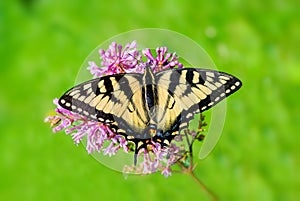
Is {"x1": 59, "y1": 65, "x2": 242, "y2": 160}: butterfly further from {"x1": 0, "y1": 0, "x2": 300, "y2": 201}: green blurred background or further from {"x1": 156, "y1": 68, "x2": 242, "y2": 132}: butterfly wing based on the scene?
{"x1": 0, "y1": 0, "x2": 300, "y2": 201}: green blurred background

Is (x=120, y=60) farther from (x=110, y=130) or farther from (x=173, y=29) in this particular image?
(x=173, y=29)

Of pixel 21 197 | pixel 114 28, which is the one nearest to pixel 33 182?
pixel 21 197

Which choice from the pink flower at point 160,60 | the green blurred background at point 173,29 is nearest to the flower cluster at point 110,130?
the pink flower at point 160,60

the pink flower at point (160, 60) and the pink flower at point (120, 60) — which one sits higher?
the pink flower at point (120, 60)

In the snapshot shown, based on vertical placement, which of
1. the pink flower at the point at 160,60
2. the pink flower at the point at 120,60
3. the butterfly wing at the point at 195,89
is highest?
the pink flower at the point at 120,60

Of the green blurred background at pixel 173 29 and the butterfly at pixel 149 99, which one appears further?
the green blurred background at pixel 173 29

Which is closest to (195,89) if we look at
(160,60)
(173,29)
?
(160,60)

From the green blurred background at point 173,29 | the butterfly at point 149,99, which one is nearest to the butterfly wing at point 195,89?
the butterfly at point 149,99

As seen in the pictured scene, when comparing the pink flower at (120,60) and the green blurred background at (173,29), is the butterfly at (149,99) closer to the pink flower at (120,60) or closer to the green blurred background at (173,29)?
the pink flower at (120,60)

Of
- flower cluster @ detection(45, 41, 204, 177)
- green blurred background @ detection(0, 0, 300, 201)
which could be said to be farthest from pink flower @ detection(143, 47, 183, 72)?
green blurred background @ detection(0, 0, 300, 201)
